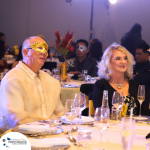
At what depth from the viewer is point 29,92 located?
210 centimetres

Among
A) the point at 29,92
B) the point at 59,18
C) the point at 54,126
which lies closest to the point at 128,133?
the point at 54,126

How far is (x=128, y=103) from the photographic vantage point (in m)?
2.40

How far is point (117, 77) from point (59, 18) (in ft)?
22.1

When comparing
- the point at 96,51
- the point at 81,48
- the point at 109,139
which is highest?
the point at 96,51

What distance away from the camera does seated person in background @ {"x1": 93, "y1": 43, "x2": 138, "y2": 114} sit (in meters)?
2.44

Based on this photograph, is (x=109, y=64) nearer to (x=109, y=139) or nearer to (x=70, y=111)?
(x=70, y=111)

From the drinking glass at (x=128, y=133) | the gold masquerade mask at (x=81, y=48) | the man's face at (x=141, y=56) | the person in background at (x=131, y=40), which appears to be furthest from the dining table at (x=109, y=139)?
the person in background at (x=131, y=40)

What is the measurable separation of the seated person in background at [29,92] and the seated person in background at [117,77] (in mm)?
482

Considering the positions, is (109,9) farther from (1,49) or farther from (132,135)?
(132,135)

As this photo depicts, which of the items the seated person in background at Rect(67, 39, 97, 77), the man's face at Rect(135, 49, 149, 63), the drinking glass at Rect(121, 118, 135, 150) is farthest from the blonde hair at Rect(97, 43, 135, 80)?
the seated person in background at Rect(67, 39, 97, 77)

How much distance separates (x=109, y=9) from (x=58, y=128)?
7832mm

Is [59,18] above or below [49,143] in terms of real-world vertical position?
above

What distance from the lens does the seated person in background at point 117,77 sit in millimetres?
2441

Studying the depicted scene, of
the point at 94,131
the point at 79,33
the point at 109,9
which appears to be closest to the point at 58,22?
the point at 79,33
